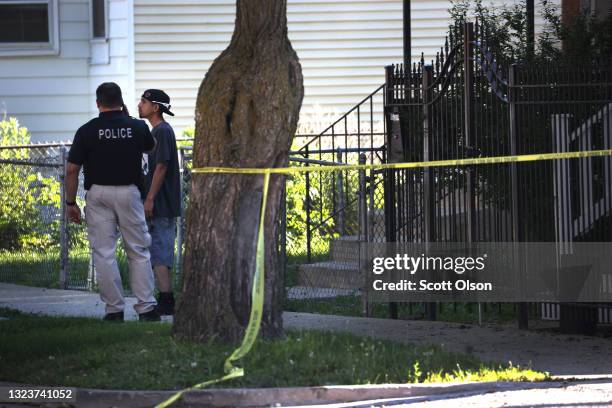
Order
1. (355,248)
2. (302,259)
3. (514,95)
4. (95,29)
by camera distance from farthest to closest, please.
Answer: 1. (95,29)
2. (302,259)
3. (355,248)
4. (514,95)

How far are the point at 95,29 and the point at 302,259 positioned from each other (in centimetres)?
645

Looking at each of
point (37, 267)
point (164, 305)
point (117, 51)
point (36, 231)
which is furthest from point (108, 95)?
point (117, 51)

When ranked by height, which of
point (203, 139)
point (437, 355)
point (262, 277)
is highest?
point (203, 139)

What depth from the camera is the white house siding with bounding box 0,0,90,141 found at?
59.5 feet

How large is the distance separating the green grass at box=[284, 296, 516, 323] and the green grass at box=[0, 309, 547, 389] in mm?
2340

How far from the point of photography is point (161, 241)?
412 inches

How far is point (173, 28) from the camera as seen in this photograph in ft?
60.2

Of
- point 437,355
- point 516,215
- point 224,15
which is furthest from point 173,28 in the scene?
point 437,355

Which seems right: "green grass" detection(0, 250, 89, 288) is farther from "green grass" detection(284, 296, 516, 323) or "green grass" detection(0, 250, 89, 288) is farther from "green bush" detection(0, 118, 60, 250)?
"green grass" detection(284, 296, 516, 323)

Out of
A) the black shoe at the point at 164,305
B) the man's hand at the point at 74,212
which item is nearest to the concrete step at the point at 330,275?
the black shoe at the point at 164,305

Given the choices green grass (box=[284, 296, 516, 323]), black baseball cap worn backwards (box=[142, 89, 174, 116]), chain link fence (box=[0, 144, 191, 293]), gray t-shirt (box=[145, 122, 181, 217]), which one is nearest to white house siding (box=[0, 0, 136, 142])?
chain link fence (box=[0, 144, 191, 293])

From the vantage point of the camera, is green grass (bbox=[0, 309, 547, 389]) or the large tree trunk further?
the large tree trunk

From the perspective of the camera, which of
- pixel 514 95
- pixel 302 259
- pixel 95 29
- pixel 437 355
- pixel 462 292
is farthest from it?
pixel 95 29

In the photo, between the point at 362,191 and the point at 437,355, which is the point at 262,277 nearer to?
the point at 437,355
